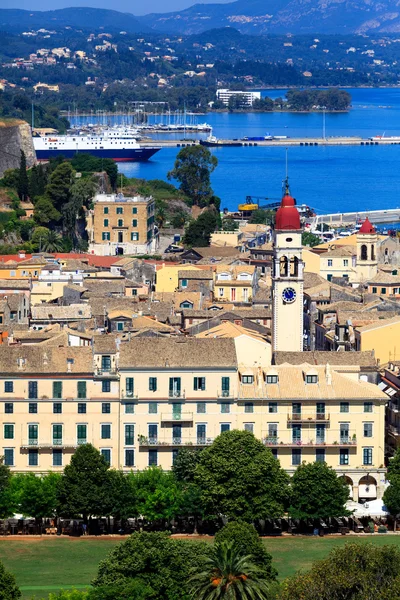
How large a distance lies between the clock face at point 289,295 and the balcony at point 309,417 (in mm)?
7514

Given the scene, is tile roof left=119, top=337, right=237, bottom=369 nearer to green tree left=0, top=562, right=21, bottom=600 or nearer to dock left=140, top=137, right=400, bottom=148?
green tree left=0, top=562, right=21, bottom=600

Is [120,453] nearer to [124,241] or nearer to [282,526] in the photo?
[282,526]

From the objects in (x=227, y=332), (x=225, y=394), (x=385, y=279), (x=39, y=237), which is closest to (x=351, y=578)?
(x=225, y=394)

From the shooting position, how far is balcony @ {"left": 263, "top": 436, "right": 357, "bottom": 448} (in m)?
37.2

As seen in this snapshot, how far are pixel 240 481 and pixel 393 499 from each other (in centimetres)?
321

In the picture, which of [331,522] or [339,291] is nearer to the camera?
[331,522]

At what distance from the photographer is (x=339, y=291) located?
56.1 metres

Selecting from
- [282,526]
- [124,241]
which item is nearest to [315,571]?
[282,526]

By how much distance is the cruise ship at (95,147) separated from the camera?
148500 mm

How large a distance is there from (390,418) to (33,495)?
9178mm

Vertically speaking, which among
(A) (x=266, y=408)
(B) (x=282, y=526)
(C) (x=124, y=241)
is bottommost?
(B) (x=282, y=526)

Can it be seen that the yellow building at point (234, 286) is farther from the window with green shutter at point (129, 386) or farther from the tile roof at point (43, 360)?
the window with green shutter at point (129, 386)

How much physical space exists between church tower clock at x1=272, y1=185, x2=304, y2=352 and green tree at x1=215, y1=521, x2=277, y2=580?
44.8 feet

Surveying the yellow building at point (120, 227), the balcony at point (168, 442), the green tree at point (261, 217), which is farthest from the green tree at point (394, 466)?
the green tree at point (261, 217)
